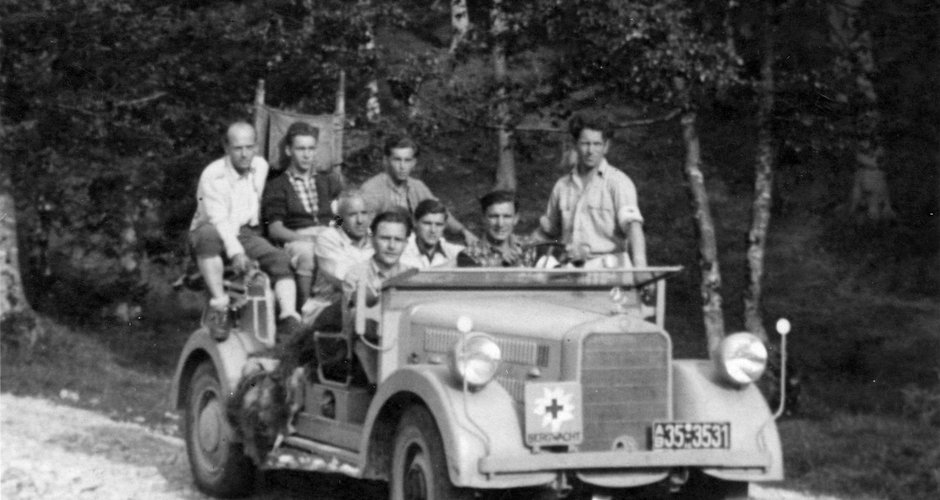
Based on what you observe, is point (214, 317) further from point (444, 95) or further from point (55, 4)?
point (55, 4)

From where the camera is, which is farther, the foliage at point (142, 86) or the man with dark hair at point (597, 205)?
the foliage at point (142, 86)

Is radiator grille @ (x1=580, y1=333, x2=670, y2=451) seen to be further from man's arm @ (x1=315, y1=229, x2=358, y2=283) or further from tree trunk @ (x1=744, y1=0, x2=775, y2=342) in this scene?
tree trunk @ (x1=744, y1=0, x2=775, y2=342)

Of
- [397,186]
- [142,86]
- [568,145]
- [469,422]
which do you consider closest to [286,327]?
[397,186]

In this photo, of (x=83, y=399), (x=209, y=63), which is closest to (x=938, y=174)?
(x=209, y=63)

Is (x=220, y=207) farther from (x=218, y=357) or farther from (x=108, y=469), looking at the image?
(x=108, y=469)

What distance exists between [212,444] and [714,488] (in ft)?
11.6

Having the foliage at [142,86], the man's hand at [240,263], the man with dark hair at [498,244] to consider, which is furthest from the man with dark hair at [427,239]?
the foliage at [142,86]

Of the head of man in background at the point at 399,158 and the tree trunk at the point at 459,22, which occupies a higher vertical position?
the tree trunk at the point at 459,22

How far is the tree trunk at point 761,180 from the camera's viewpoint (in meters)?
13.7

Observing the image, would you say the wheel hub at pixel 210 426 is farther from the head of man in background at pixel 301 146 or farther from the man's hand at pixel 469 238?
the man's hand at pixel 469 238

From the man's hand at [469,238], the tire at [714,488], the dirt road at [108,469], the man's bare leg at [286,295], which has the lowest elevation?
the dirt road at [108,469]

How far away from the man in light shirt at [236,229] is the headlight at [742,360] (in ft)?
9.56

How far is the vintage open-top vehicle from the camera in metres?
6.94

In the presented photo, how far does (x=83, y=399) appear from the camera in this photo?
51.0ft
